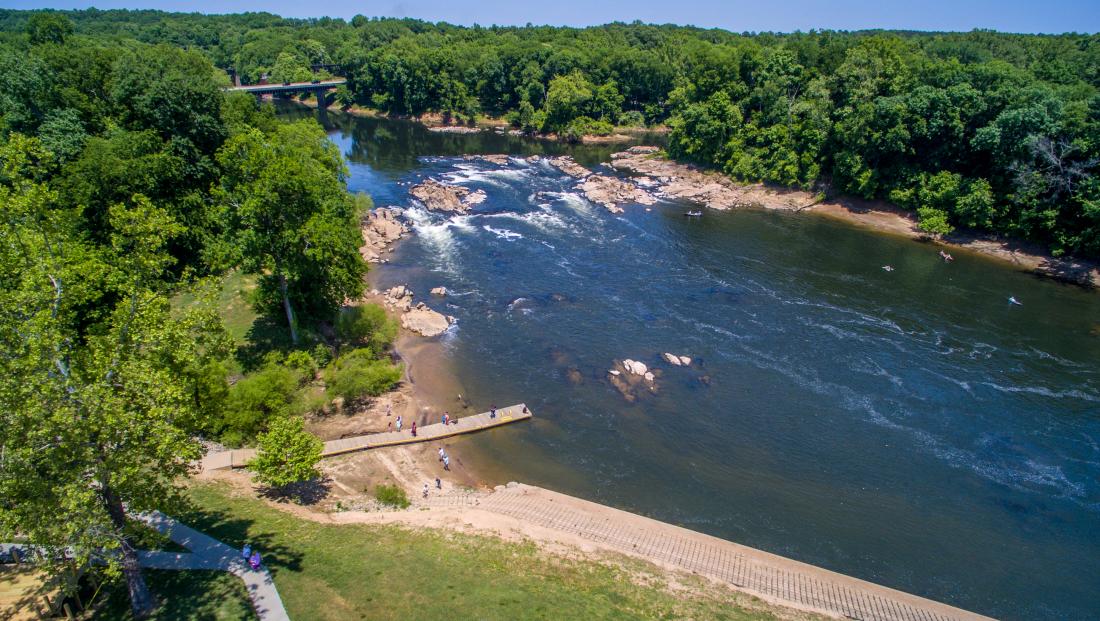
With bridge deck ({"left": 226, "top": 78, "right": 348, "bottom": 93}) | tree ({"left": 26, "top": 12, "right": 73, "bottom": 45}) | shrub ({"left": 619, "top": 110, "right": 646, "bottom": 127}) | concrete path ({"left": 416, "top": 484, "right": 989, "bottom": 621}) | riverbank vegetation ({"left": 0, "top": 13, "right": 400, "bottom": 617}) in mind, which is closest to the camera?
riverbank vegetation ({"left": 0, "top": 13, "right": 400, "bottom": 617})

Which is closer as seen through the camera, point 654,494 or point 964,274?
point 654,494

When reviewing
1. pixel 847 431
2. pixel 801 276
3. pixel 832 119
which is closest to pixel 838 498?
pixel 847 431

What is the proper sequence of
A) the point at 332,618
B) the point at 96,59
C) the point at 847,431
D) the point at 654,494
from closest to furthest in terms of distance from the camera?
the point at 332,618 < the point at 654,494 < the point at 847,431 < the point at 96,59

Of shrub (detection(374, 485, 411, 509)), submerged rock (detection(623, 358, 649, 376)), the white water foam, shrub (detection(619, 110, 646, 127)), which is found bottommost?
shrub (detection(374, 485, 411, 509))

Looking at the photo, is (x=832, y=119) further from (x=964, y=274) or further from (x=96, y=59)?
(x=96, y=59)

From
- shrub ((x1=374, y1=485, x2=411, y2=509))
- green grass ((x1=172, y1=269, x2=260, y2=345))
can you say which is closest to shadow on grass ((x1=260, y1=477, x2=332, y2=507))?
shrub ((x1=374, y1=485, x2=411, y2=509))

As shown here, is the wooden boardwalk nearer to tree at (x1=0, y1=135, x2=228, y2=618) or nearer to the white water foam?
tree at (x1=0, y1=135, x2=228, y2=618)

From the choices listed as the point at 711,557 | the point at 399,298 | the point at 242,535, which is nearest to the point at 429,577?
the point at 242,535
